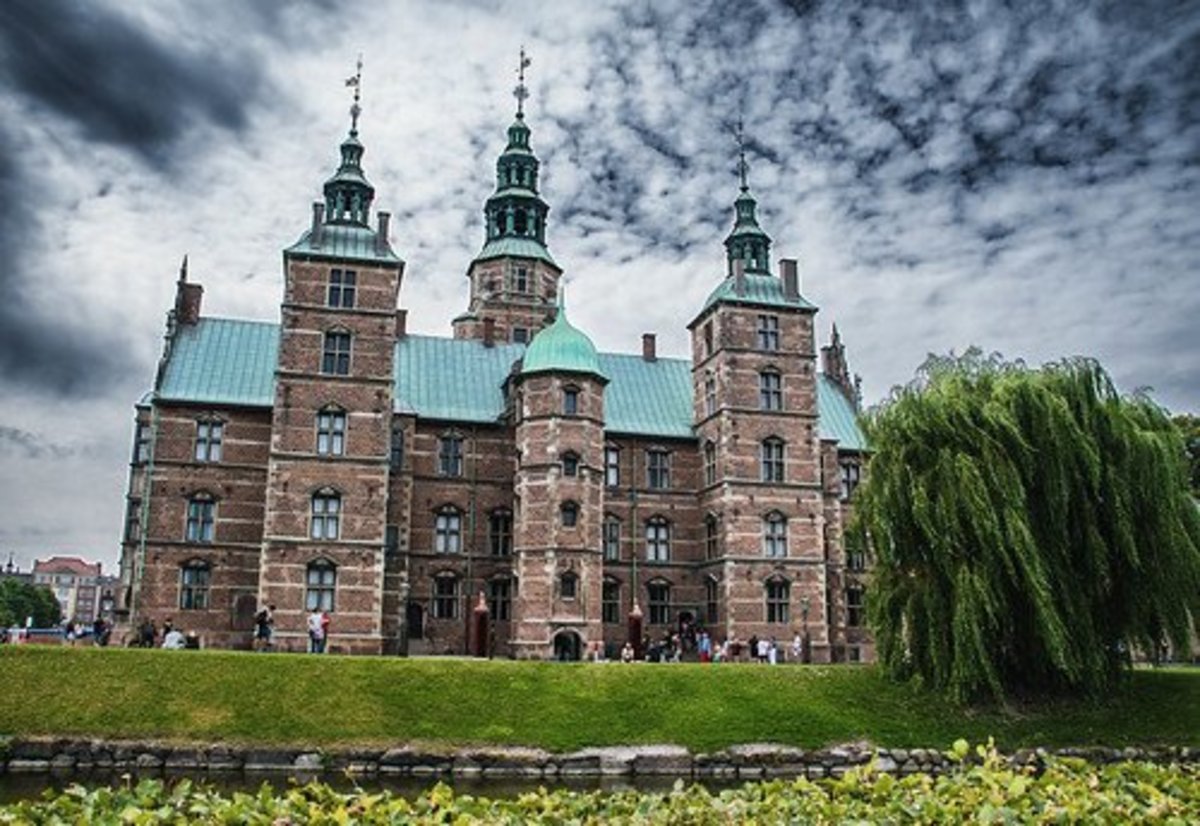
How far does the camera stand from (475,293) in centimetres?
6147

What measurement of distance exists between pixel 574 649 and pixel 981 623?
17118 mm

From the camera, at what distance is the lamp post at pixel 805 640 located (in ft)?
142

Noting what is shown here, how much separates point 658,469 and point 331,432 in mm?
15203

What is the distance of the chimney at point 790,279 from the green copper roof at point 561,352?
1013cm

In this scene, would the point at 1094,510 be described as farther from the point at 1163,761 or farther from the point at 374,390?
the point at 374,390

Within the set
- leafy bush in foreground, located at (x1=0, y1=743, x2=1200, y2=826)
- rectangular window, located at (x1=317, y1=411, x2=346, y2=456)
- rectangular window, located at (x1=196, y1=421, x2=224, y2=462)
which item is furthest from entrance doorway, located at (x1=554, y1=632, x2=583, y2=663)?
leafy bush in foreground, located at (x1=0, y1=743, x2=1200, y2=826)

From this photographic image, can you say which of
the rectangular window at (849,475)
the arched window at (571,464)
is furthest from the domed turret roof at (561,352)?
the rectangular window at (849,475)

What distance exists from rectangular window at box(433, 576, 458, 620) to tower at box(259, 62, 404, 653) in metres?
3.99

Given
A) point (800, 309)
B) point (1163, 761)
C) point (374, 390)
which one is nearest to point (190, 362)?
point (374, 390)

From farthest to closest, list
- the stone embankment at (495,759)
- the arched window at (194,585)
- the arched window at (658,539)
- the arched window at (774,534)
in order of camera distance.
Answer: the arched window at (658,539), the arched window at (774,534), the arched window at (194,585), the stone embankment at (495,759)

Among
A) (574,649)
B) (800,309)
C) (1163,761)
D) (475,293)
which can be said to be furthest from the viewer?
(475,293)

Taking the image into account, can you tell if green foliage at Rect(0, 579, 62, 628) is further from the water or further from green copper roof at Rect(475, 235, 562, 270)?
the water

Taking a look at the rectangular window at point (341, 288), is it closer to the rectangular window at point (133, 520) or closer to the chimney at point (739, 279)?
the rectangular window at point (133, 520)

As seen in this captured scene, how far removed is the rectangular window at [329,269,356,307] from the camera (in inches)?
1631
